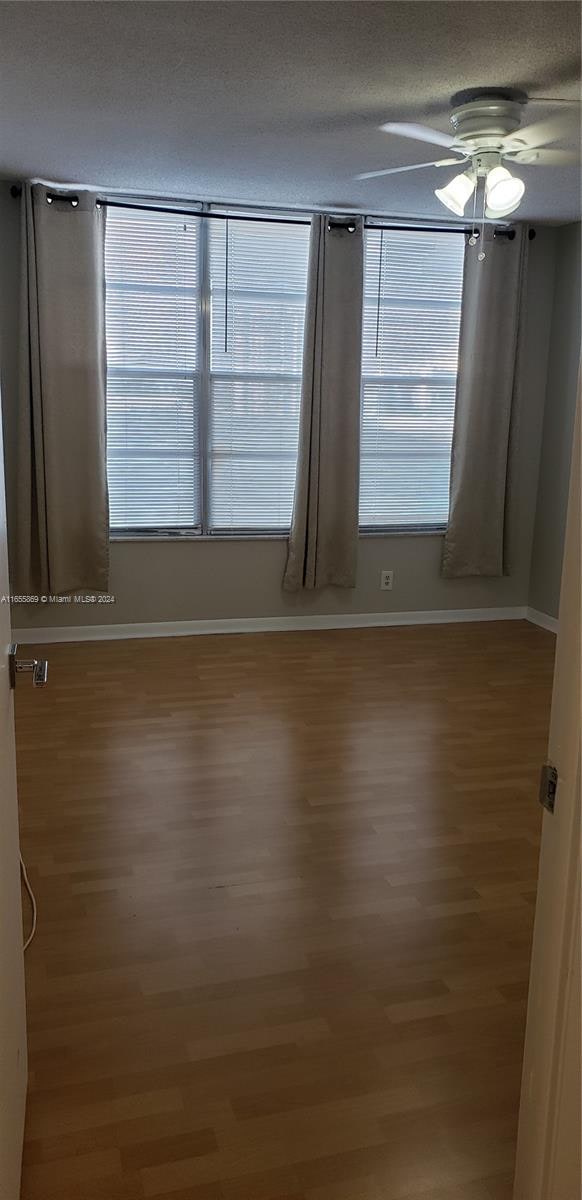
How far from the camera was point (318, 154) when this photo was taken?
3.95m

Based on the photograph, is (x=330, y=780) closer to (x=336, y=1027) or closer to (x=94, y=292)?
(x=336, y=1027)

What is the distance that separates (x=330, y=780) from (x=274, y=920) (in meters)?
1.00

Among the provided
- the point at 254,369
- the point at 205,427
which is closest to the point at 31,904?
the point at 205,427

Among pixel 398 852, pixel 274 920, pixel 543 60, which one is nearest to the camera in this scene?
pixel 274 920

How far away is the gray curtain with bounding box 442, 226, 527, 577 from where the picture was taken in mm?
5512

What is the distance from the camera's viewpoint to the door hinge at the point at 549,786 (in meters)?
1.28

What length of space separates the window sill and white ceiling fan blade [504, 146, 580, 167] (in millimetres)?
2358

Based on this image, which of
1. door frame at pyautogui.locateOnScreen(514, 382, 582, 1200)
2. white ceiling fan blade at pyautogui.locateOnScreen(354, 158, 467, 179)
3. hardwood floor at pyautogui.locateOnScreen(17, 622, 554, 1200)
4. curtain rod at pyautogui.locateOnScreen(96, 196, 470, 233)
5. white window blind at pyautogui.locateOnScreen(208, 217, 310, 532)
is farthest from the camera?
white window blind at pyautogui.locateOnScreen(208, 217, 310, 532)

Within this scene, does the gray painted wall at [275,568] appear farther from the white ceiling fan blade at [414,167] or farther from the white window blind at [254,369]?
the white ceiling fan blade at [414,167]

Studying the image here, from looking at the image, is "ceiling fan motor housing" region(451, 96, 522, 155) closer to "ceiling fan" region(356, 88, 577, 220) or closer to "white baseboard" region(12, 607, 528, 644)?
"ceiling fan" region(356, 88, 577, 220)

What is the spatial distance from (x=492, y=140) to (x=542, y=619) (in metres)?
3.29

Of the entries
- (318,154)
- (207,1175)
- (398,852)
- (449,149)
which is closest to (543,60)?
(449,149)

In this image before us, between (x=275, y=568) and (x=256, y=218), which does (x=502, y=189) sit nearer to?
(x=256, y=218)

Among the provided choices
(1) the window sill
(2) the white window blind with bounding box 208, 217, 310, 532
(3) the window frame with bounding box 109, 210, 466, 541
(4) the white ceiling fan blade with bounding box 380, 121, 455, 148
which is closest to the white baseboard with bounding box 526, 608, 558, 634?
(1) the window sill
